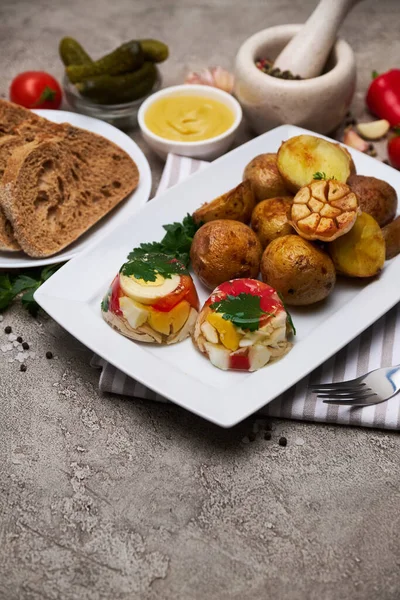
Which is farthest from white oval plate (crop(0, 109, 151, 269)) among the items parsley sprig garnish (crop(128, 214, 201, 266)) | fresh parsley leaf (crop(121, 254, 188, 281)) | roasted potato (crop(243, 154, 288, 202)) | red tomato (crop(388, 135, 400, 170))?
red tomato (crop(388, 135, 400, 170))

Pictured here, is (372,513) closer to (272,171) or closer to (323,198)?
(323,198)

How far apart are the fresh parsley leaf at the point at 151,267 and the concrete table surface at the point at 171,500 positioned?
1.35 feet

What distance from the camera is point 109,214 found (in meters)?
3.18

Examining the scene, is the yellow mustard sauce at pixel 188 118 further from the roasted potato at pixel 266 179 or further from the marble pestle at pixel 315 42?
the roasted potato at pixel 266 179

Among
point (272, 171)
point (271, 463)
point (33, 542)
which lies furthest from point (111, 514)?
point (272, 171)

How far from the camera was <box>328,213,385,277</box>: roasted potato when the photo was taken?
2.48 m

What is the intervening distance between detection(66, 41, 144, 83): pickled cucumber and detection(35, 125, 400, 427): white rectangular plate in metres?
1.01

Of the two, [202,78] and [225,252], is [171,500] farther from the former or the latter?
[202,78]

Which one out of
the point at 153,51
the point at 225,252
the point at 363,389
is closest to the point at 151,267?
the point at 225,252

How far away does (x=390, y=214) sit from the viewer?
271 cm

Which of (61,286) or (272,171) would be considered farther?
(272,171)

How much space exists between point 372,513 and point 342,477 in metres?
0.15

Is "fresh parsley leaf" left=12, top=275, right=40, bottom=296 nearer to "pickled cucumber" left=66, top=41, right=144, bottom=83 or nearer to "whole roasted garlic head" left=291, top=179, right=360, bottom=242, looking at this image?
"whole roasted garlic head" left=291, top=179, right=360, bottom=242

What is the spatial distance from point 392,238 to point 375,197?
0.17 m
